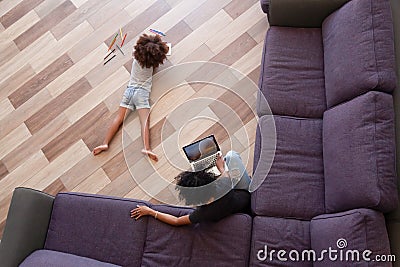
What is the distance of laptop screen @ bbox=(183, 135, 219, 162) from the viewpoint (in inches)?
85.1

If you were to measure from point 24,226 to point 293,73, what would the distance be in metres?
1.56

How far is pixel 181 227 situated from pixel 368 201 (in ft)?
2.84

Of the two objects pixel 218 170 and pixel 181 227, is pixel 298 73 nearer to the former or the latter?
pixel 218 170

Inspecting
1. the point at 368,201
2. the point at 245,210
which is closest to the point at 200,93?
the point at 245,210

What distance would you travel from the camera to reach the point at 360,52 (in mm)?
2098

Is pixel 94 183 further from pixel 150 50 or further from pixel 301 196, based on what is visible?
pixel 301 196

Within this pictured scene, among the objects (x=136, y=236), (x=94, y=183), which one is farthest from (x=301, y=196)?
(x=94, y=183)

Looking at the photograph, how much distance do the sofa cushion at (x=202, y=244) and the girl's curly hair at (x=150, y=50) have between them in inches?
38.1

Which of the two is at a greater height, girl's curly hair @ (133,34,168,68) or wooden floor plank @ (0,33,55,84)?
wooden floor plank @ (0,33,55,84)

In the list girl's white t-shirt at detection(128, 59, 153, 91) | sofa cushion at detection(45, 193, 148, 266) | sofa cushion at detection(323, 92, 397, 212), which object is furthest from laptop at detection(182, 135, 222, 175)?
girl's white t-shirt at detection(128, 59, 153, 91)

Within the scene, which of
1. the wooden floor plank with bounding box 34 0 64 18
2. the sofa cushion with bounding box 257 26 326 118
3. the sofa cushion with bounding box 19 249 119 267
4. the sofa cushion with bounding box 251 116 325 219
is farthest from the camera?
the wooden floor plank with bounding box 34 0 64 18

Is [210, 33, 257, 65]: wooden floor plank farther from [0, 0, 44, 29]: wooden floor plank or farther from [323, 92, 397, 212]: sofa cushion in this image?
[0, 0, 44, 29]: wooden floor plank

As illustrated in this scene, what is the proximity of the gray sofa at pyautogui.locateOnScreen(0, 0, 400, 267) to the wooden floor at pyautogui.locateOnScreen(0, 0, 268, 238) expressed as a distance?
286 mm

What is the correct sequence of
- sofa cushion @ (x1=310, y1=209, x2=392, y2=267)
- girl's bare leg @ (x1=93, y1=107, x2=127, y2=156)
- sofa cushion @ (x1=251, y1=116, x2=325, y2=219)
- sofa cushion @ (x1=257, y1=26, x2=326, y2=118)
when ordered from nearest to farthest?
sofa cushion @ (x1=310, y1=209, x2=392, y2=267)
sofa cushion @ (x1=251, y1=116, x2=325, y2=219)
sofa cushion @ (x1=257, y1=26, x2=326, y2=118)
girl's bare leg @ (x1=93, y1=107, x2=127, y2=156)
